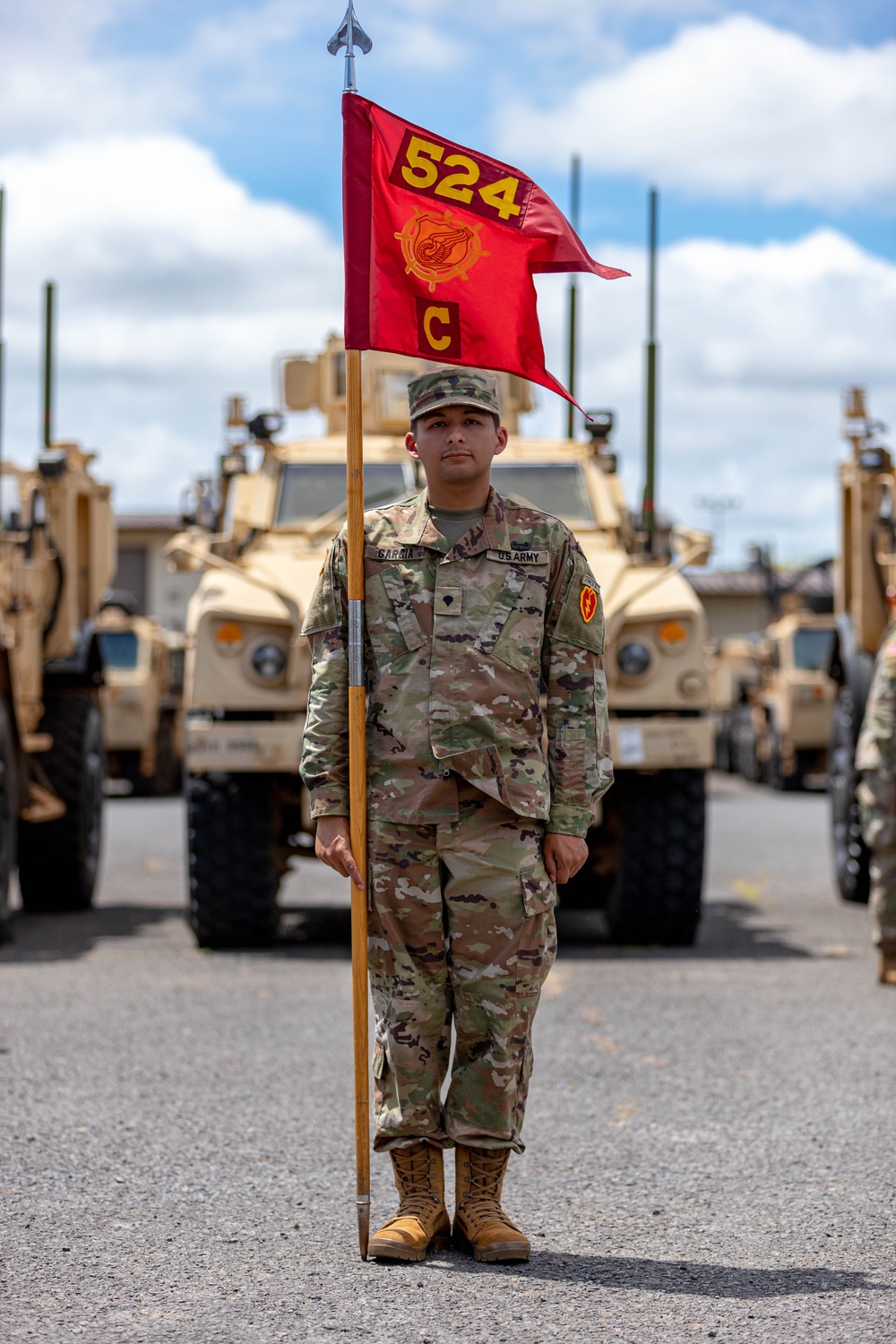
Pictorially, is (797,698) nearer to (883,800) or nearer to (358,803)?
(883,800)

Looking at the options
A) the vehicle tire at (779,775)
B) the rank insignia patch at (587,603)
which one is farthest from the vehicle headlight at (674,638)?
the vehicle tire at (779,775)

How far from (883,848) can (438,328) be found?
3.87 metres

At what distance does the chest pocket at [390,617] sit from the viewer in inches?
158

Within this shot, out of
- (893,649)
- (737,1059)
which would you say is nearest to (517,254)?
(737,1059)

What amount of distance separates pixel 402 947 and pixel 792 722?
18901 mm

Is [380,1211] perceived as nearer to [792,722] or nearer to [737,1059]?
[737,1059]

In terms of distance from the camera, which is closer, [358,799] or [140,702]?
[358,799]

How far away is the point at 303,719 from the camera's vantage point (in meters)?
8.05

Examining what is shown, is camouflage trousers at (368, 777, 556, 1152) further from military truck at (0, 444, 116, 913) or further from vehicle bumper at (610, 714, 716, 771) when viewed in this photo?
military truck at (0, 444, 116, 913)

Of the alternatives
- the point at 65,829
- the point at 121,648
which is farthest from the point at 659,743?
the point at 121,648

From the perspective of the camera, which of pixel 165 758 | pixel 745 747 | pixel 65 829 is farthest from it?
pixel 745 747

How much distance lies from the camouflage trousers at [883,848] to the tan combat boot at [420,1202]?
361 centimetres

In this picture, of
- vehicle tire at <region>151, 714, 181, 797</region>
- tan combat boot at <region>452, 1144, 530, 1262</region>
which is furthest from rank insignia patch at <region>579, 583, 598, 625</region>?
vehicle tire at <region>151, 714, 181, 797</region>

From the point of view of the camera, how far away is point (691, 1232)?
4.11 m
